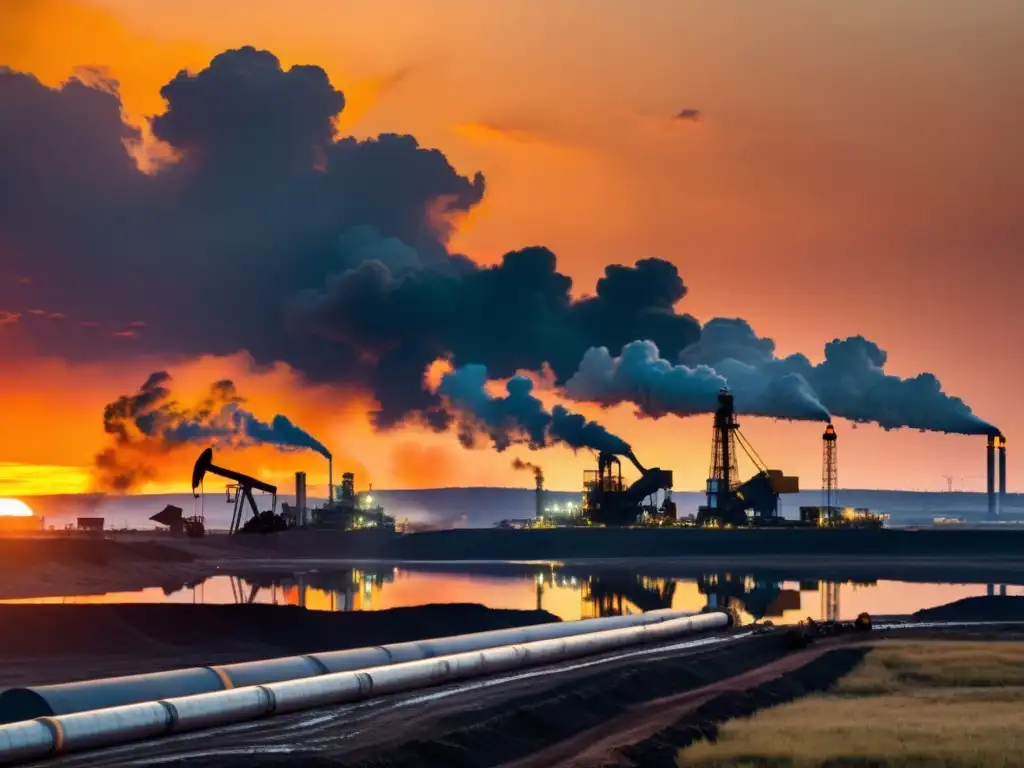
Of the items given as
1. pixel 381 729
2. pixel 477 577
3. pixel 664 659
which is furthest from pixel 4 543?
pixel 381 729

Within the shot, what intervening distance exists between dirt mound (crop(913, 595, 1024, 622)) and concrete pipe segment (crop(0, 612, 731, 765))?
1526 inches

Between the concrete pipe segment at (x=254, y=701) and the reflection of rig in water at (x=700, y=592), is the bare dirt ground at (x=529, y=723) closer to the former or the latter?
the concrete pipe segment at (x=254, y=701)

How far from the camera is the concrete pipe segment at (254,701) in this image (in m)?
41.7

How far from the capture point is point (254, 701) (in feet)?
160

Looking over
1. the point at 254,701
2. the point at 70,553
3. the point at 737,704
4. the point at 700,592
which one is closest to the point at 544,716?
the point at 737,704

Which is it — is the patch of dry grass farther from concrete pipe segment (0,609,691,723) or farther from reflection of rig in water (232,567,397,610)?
reflection of rig in water (232,567,397,610)

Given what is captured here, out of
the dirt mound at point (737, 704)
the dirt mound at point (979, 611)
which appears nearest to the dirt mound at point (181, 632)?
the dirt mound at point (737, 704)

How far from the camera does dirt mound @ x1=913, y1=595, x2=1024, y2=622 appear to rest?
102 meters

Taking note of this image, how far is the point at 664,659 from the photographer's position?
221ft

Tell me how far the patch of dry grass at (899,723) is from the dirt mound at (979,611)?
31134mm

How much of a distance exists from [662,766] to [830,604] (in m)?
79.6

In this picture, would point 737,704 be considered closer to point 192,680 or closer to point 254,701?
point 254,701

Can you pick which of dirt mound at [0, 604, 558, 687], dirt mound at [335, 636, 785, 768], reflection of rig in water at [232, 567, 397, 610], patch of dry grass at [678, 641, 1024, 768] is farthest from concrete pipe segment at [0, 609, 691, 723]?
reflection of rig in water at [232, 567, 397, 610]

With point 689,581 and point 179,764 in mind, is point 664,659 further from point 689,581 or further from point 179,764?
point 689,581
